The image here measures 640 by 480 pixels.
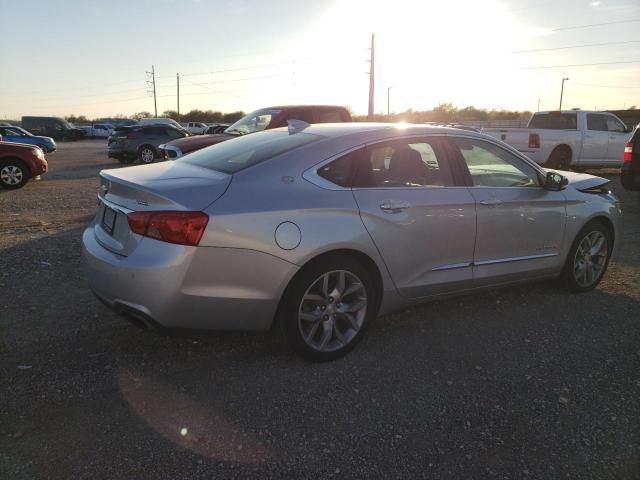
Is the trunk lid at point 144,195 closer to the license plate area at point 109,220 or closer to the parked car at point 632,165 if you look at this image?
the license plate area at point 109,220

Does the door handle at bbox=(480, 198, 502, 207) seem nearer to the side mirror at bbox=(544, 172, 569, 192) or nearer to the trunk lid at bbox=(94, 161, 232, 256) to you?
the side mirror at bbox=(544, 172, 569, 192)

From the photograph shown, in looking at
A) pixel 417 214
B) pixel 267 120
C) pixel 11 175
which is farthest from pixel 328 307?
pixel 11 175

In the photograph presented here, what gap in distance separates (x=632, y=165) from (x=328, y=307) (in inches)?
333

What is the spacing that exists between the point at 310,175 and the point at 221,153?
93 cm

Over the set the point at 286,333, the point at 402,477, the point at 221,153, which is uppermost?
the point at 221,153

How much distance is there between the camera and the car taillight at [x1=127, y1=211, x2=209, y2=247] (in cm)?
292

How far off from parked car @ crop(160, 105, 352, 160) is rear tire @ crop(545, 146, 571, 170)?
273 inches

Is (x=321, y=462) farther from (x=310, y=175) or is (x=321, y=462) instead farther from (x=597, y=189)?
(x=597, y=189)

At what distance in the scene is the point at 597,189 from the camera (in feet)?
16.9

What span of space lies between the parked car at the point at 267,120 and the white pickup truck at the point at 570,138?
5.33 metres

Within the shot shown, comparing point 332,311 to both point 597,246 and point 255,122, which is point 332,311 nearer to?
point 597,246

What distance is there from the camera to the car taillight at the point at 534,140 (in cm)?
1415

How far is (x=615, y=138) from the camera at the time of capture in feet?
50.5

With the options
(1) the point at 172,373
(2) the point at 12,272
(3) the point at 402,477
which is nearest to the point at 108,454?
(1) the point at 172,373
